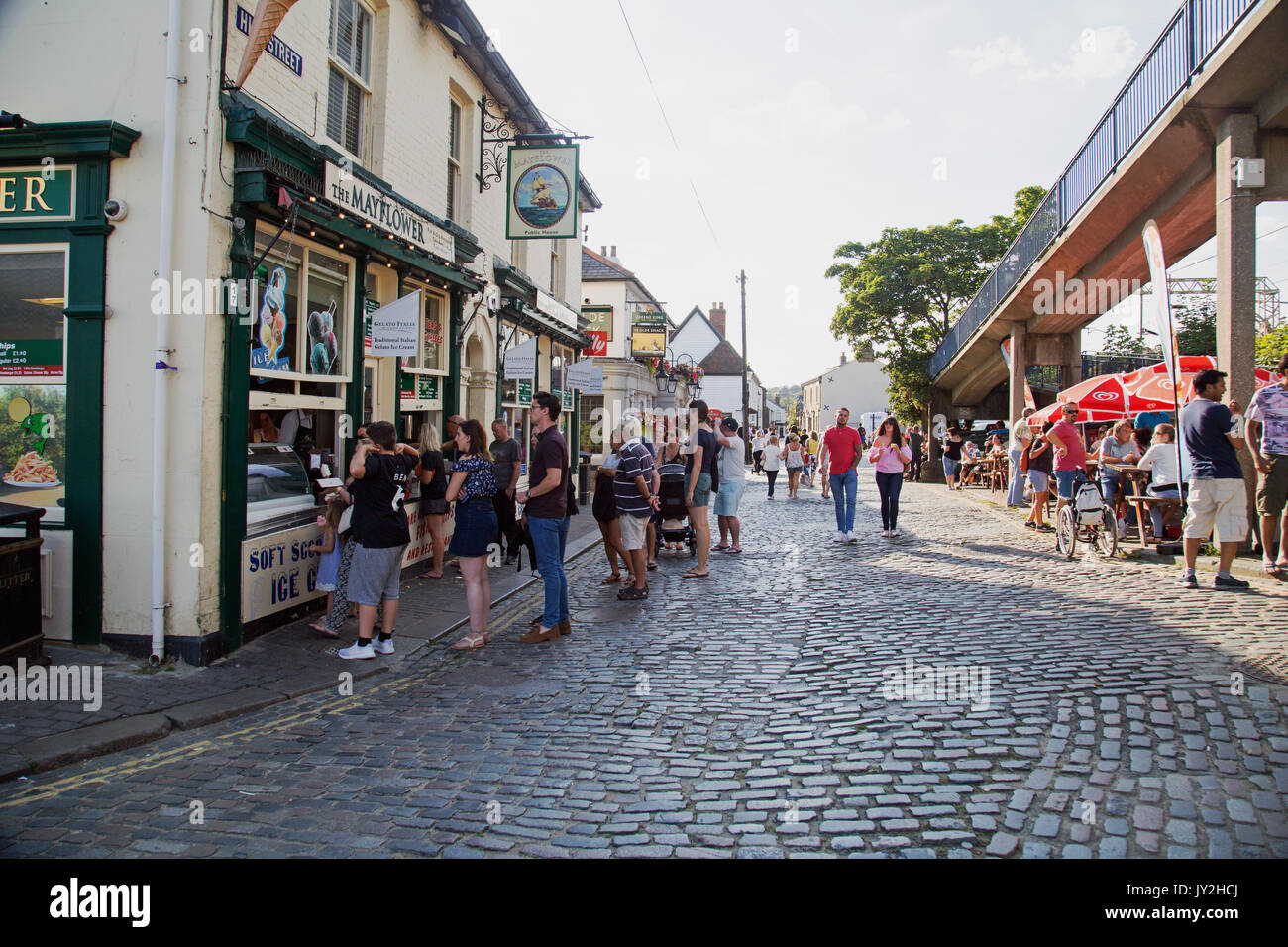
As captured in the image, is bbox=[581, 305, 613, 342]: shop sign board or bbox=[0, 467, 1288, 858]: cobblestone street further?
bbox=[581, 305, 613, 342]: shop sign board

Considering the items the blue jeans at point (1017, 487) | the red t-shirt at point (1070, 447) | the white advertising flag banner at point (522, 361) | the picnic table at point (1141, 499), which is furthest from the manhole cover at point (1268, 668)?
the blue jeans at point (1017, 487)

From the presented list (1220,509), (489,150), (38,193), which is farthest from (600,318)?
(38,193)

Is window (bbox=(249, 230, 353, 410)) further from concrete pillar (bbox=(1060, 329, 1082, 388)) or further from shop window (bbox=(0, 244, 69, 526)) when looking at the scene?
concrete pillar (bbox=(1060, 329, 1082, 388))

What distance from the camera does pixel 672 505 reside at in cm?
1115

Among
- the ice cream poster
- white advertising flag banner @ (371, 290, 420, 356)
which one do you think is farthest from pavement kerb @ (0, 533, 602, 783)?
white advertising flag banner @ (371, 290, 420, 356)

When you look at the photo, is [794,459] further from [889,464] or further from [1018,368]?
[889,464]

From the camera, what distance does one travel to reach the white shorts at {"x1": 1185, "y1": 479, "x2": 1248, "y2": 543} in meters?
7.57

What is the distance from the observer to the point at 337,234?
26.3 ft

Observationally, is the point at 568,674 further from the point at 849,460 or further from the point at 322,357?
the point at 849,460

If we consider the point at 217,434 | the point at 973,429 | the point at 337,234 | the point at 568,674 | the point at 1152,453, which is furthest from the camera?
the point at 973,429

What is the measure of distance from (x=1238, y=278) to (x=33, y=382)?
11807 mm

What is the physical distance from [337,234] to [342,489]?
2.55m

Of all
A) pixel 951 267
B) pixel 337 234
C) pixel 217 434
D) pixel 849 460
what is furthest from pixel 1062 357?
pixel 217 434

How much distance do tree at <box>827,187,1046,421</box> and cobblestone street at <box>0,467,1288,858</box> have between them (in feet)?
94.6
